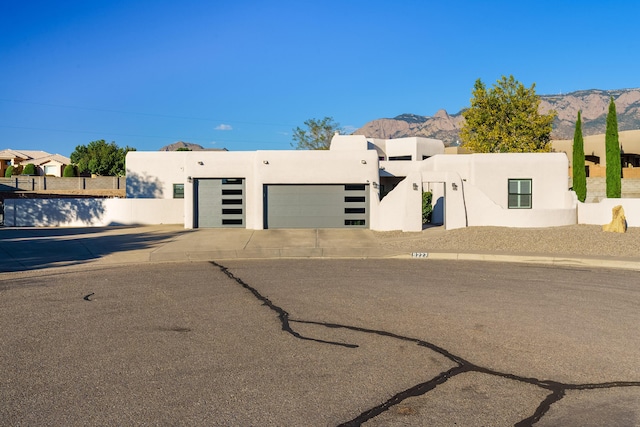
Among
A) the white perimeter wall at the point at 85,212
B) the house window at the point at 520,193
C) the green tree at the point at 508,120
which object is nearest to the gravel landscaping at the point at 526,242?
the house window at the point at 520,193

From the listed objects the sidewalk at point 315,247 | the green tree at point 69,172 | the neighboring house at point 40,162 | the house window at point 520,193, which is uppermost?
the neighboring house at point 40,162

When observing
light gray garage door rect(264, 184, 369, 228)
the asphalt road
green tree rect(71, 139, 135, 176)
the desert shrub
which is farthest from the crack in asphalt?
green tree rect(71, 139, 135, 176)

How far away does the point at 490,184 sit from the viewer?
27484 millimetres

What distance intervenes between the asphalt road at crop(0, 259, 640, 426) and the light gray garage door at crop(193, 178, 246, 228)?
49.4 ft

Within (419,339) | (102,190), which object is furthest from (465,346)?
(102,190)

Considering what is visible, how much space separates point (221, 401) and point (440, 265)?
11237 millimetres

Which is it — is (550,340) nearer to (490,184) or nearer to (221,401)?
(221,401)

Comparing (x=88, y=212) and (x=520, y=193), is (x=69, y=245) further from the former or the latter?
(x=520, y=193)

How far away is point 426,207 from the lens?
2833 centimetres

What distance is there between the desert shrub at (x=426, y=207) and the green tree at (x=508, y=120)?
20.1 meters

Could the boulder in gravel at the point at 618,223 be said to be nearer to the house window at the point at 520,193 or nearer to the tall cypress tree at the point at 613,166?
the house window at the point at 520,193

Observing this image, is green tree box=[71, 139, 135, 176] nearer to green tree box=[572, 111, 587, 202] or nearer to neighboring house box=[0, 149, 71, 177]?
neighboring house box=[0, 149, 71, 177]

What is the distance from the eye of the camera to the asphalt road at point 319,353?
4.91m

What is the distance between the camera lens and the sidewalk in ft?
55.0
